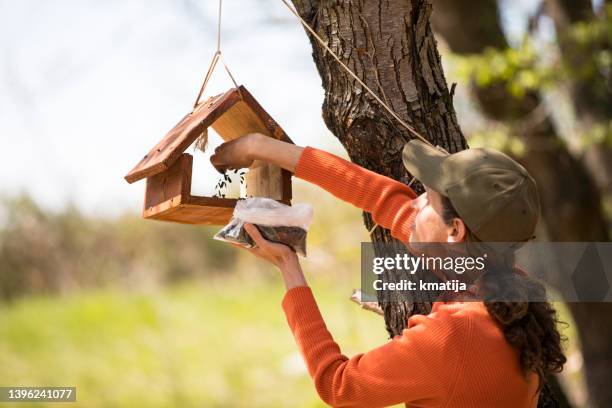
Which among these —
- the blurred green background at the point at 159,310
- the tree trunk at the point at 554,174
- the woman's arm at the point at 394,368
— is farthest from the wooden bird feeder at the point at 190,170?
the blurred green background at the point at 159,310

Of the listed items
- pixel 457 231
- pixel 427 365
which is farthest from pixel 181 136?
pixel 427 365

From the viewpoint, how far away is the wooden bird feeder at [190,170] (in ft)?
7.51

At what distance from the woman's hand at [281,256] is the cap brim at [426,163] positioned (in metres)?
0.41

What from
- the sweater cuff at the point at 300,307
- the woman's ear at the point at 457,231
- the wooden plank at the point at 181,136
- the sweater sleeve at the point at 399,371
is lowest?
the sweater sleeve at the point at 399,371

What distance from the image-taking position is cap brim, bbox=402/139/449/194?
2.04 m

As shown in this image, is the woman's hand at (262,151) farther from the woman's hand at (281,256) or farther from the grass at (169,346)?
the grass at (169,346)

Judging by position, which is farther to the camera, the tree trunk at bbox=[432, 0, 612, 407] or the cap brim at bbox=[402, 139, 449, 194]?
the tree trunk at bbox=[432, 0, 612, 407]

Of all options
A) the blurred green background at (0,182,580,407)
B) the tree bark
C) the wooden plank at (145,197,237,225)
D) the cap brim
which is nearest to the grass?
the blurred green background at (0,182,580,407)

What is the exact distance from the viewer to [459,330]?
188 centimetres

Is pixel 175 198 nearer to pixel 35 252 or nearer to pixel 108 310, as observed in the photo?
pixel 108 310

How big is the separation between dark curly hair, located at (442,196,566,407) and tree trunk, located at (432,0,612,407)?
341 cm

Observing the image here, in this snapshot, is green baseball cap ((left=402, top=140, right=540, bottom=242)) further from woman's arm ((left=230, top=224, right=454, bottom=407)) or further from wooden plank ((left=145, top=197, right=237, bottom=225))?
wooden plank ((left=145, top=197, right=237, bottom=225))

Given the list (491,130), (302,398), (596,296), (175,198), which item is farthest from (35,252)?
(175,198)

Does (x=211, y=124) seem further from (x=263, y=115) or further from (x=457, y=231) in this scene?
(x=457, y=231)
